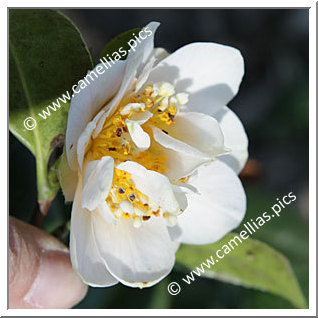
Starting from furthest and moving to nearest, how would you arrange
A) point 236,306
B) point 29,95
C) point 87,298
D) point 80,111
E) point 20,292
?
1. point 236,306
2. point 87,298
3. point 20,292
4. point 29,95
5. point 80,111

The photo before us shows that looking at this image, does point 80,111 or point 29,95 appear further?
point 29,95

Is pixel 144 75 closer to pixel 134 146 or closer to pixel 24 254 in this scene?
pixel 134 146

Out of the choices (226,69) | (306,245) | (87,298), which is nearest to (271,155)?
(306,245)

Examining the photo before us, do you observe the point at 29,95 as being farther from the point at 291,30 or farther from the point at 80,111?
the point at 291,30

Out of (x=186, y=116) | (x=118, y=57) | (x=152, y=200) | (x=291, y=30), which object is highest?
(x=118, y=57)
